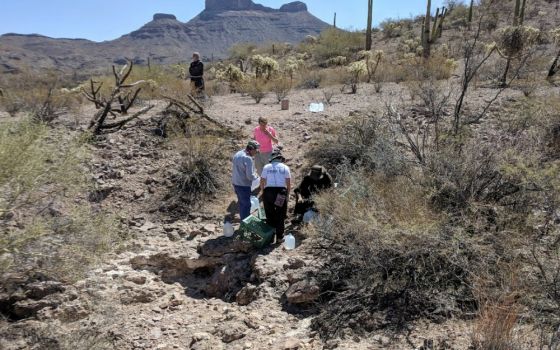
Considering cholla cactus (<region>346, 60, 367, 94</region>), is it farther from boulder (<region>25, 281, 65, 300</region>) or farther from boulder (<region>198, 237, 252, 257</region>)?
boulder (<region>25, 281, 65, 300</region>)

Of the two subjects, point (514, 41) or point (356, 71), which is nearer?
point (514, 41)

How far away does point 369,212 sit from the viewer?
18.4 feet

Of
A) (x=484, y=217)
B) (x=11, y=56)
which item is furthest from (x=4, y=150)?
(x=11, y=56)

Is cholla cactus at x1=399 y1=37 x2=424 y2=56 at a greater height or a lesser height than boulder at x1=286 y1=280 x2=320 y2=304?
greater

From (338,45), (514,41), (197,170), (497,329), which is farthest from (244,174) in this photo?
(338,45)

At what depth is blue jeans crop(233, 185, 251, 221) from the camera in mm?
7320

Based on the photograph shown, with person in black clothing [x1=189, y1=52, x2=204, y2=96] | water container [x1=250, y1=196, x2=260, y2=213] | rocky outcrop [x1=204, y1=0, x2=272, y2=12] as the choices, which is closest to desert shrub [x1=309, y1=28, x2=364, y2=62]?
person in black clothing [x1=189, y1=52, x2=204, y2=96]

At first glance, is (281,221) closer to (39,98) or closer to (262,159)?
(262,159)

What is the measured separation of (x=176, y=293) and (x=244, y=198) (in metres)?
1.75

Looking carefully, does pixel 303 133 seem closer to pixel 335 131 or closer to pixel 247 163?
pixel 335 131

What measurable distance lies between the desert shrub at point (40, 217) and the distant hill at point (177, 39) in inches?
2813

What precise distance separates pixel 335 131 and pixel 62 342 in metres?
6.53

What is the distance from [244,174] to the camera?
23.6ft

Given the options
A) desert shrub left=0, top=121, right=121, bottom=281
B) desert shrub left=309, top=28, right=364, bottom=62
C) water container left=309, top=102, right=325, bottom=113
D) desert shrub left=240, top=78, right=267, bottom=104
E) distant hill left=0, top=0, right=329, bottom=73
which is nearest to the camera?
desert shrub left=0, top=121, right=121, bottom=281
